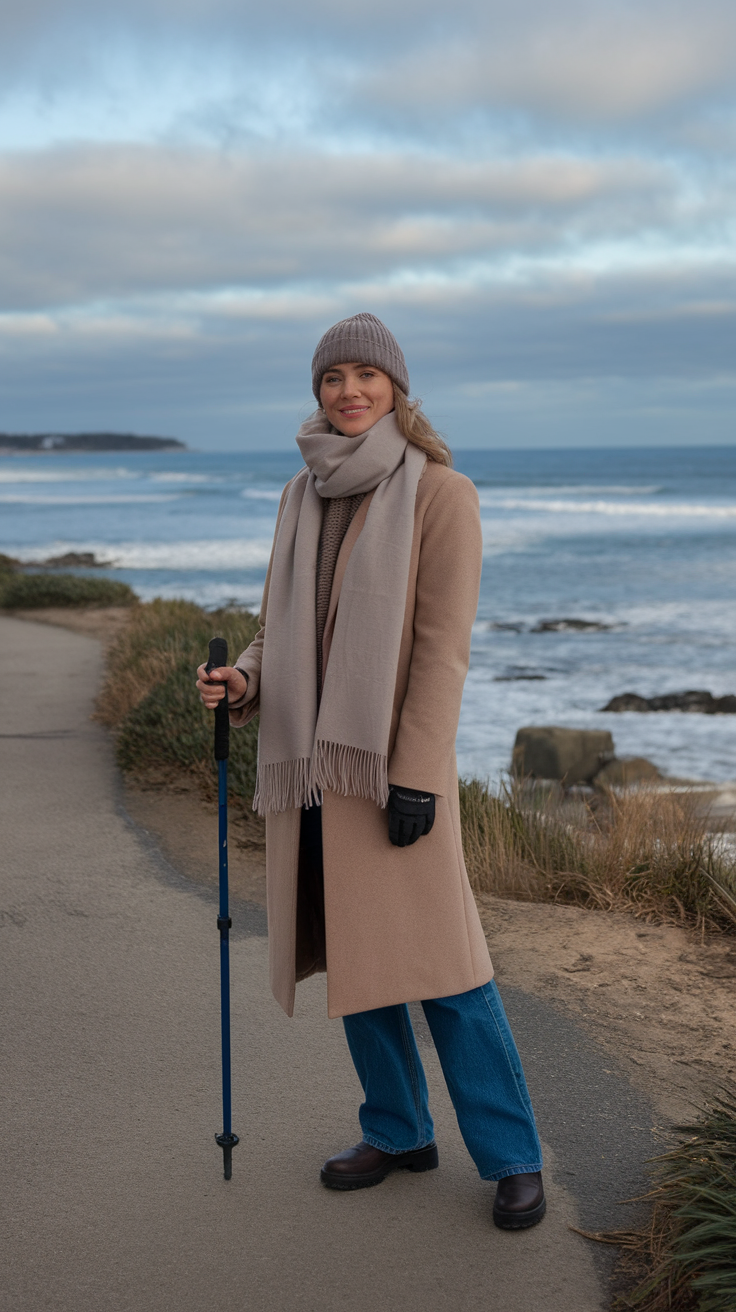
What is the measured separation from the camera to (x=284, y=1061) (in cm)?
367

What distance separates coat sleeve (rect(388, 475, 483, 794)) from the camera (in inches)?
106

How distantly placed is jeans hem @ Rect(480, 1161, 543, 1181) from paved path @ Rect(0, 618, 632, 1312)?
0.13m

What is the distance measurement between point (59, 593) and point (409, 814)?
544 inches

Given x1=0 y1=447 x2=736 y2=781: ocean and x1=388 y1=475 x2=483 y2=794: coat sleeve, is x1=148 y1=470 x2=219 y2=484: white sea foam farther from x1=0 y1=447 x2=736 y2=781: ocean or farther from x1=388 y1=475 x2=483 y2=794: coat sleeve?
x1=388 y1=475 x2=483 y2=794: coat sleeve

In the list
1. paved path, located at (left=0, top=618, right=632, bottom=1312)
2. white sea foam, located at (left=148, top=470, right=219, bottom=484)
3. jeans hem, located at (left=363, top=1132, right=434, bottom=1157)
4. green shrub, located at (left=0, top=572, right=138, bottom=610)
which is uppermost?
white sea foam, located at (left=148, top=470, right=219, bottom=484)

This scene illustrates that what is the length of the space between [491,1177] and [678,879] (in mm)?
2435

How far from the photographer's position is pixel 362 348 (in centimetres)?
282

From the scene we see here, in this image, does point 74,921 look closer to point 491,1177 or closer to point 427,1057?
point 427,1057

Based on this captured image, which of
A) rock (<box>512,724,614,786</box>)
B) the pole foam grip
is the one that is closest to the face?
the pole foam grip

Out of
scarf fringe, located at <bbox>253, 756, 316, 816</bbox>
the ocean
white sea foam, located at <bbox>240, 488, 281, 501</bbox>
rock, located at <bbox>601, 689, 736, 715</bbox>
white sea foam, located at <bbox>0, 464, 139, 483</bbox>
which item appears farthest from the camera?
white sea foam, located at <bbox>0, 464, 139, 483</bbox>

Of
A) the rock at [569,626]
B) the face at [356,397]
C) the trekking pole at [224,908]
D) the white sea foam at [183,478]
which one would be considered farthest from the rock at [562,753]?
the white sea foam at [183,478]

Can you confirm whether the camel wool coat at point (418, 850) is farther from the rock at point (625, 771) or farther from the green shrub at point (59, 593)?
the green shrub at point (59, 593)

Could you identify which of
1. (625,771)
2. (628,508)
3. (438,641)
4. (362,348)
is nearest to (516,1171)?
(438,641)

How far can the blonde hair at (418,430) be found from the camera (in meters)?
2.85
